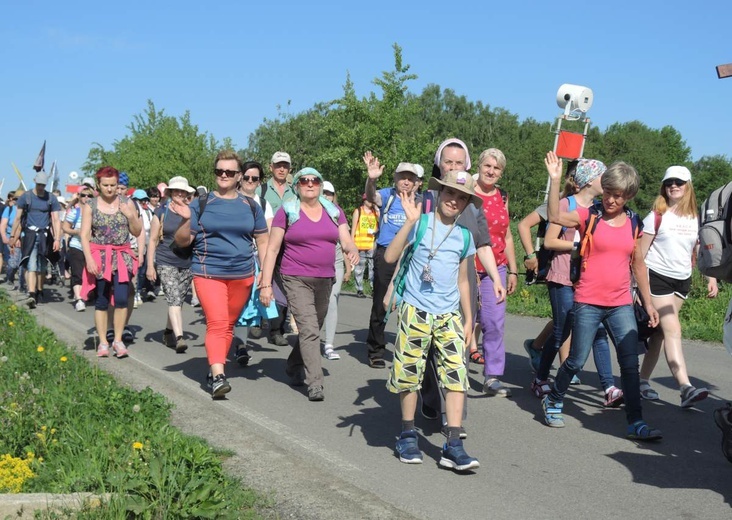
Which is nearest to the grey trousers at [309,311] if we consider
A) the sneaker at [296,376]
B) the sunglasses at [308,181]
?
the sneaker at [296,376]

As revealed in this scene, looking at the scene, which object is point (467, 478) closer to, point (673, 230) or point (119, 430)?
point (119, 430)

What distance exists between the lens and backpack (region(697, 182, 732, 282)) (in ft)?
15.1

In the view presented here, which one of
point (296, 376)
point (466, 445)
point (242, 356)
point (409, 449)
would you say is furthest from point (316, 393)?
point (409, 449)

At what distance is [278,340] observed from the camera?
10.7 meters

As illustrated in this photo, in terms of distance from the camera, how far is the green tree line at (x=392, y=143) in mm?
32812

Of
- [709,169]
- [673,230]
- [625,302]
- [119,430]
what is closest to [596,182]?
[673,230]

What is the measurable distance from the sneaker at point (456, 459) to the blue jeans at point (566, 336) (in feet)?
6.63

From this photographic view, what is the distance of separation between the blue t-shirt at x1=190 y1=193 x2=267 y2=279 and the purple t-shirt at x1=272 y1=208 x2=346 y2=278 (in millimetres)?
339

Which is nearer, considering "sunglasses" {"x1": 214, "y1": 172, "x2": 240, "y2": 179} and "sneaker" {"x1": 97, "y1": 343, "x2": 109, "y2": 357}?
"sunglasses" {"x1": 214, "y1": 172, "x2": 240, "y2": 179}

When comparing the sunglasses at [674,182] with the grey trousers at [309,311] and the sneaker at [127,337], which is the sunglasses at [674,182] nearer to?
the grey trousers at [309,311]

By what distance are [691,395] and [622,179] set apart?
1991 millimetres

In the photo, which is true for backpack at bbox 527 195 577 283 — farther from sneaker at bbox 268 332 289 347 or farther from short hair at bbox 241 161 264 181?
sneaker at bbox 268 332 289 347

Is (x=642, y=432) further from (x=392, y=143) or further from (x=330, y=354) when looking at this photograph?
(x=392, y=143)

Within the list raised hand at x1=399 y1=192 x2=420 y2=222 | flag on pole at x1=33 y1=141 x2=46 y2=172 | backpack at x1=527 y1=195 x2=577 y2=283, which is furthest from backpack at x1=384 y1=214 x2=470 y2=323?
flag on pole at x1=33 y1=141 x2=46 y2=172
